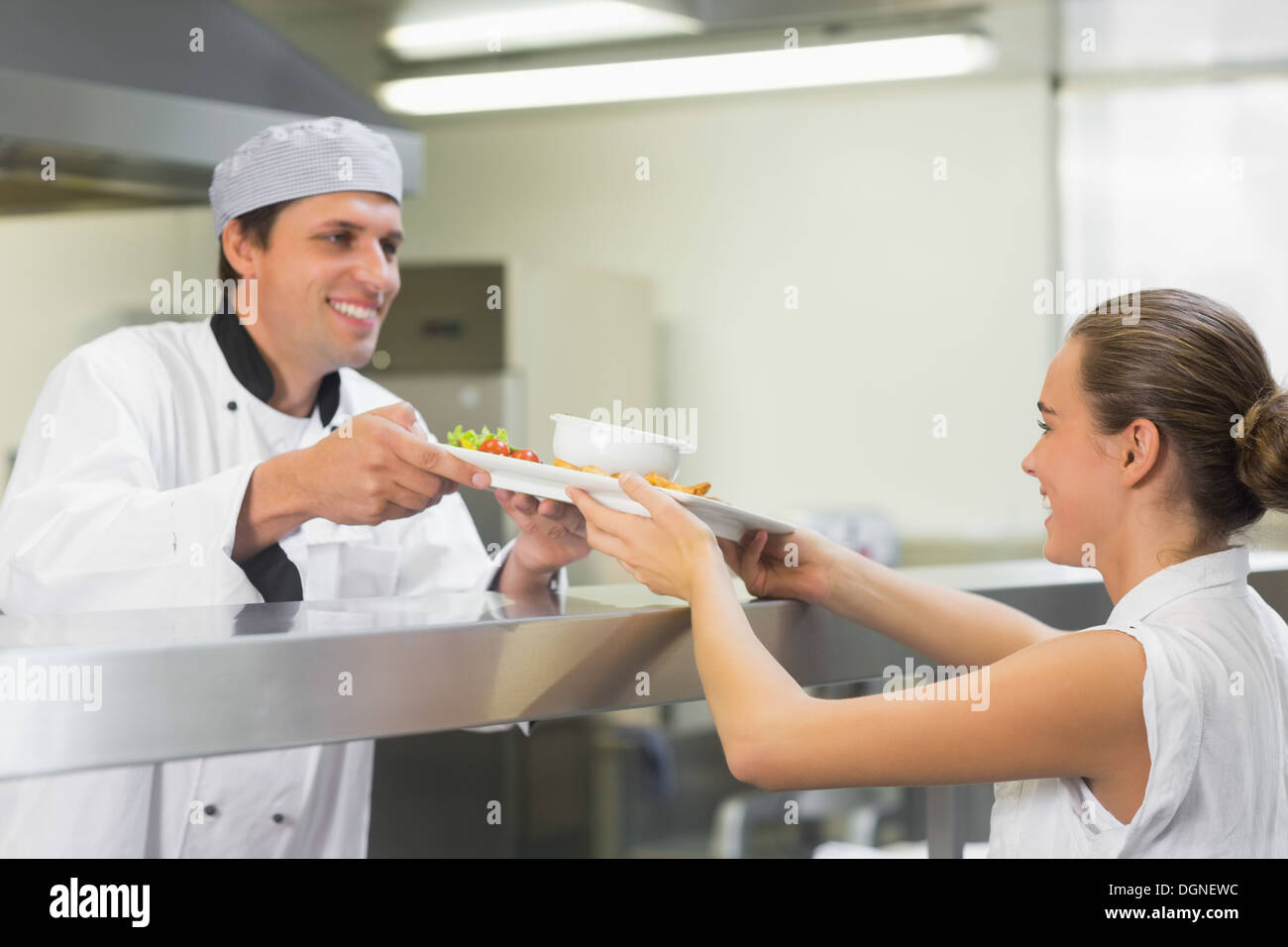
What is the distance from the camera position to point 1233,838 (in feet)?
3.06

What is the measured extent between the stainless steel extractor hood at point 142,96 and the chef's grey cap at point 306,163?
270 millimetres

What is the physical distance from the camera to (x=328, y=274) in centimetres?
144

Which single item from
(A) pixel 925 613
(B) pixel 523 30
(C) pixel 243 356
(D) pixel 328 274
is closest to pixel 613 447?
(A) pixel 925 613

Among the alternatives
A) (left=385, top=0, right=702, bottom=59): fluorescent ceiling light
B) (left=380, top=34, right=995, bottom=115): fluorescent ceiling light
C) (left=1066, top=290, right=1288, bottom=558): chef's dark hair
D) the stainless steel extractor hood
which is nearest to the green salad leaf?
(left=1066, top=290, right=1288, bottom=558): chef's dark hair

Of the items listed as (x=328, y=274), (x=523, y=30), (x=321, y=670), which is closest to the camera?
(x=321, y=670)

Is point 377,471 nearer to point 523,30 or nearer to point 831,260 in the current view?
point 523,30

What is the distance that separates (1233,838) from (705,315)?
3634 millimetres

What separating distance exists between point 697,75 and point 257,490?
314 cm

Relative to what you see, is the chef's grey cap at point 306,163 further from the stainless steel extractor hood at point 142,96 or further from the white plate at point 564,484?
the white plate at point 564,484

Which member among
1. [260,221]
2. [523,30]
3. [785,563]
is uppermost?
[523,30]

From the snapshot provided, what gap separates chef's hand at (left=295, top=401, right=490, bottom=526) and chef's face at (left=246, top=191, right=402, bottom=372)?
14.6 inches

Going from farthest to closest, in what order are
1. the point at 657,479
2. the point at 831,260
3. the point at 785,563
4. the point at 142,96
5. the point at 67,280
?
the point at 67,280, the point at 831,260, the point at 142,96, the point at 785,563, the point at 657,479
